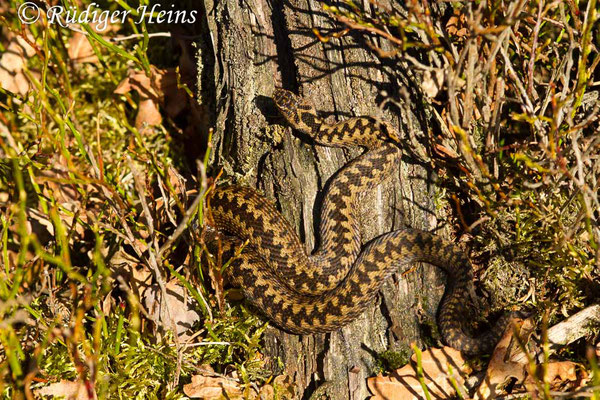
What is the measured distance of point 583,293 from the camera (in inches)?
201

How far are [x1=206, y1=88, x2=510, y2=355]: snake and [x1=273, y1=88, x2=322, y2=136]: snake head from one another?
0.4 inches

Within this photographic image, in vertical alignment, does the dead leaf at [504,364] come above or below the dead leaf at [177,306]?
below

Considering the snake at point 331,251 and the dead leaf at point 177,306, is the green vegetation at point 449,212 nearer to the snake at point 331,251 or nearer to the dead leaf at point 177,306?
the dead leaf at point 177,306

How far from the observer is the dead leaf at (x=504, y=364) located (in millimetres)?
4715

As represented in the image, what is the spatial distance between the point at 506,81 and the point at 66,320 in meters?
5.52

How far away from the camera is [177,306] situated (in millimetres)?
5699

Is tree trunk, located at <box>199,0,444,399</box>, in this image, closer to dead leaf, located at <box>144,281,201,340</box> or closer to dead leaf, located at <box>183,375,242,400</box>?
dead leaf, located at <box>183,375,242,400</box>

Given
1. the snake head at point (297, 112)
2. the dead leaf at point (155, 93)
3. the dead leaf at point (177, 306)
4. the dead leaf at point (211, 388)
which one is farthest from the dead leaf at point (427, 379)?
the dead leaf at point (155, 93)

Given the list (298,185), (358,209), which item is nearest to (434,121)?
(358,209)

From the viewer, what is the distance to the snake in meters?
5.34

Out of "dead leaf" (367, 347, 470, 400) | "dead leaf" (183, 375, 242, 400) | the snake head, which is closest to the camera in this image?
"dead leaf" (367, 347, 470, 400)

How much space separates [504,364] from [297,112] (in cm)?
326

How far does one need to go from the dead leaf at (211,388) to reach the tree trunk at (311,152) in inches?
19.6

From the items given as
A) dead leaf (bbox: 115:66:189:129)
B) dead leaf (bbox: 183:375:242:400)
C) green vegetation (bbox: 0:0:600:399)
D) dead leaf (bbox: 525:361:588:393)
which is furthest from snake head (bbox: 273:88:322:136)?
dead leaf (bbox: 525:361:588:393)
